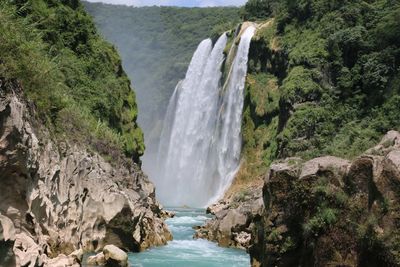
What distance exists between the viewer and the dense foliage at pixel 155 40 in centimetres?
9125

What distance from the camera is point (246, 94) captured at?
52531mm

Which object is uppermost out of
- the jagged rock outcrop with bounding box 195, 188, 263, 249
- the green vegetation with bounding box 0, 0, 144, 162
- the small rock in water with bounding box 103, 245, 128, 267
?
the green vegetation with bounding box 0, 0, 144, 162

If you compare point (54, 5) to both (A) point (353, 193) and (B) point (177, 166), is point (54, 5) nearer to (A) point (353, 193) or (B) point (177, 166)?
(A) point (353, 193)

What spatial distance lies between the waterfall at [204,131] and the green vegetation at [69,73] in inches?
718

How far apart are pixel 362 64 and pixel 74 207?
26.1 metres

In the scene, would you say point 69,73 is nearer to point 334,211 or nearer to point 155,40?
point 334,211

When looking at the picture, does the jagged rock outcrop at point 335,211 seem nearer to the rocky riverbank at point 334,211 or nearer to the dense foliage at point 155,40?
the rocky riverbank at point 334,211

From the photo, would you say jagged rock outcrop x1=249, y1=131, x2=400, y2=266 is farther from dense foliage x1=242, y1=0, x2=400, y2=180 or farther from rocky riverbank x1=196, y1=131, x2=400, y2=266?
dense foliage x1=242, y1=0, x2=400, y2=180

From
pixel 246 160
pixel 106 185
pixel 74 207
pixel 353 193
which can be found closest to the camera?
pixel 353 193

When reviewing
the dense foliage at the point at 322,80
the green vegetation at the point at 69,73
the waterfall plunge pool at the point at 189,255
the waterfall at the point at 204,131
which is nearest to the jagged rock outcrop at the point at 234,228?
the waterfall plunge pool at the point at 189,255

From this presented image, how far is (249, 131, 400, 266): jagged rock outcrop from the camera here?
38.3ft

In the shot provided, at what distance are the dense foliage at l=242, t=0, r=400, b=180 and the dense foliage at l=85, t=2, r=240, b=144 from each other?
111 ft

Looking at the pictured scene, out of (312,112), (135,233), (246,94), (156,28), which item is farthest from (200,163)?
(156,28)

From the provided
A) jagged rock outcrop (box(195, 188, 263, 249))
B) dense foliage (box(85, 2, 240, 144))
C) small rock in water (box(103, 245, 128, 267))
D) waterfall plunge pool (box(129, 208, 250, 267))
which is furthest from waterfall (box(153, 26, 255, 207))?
small rock in water (box(103, 245, 128, 267))
